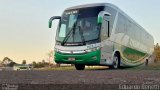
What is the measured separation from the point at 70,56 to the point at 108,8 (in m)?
2.97

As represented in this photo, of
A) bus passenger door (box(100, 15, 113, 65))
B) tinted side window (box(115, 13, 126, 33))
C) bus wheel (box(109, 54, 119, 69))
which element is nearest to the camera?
bus passenger door (box(100, 15, 113, 65))

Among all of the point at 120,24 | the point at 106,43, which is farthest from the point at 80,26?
the point at 120,24

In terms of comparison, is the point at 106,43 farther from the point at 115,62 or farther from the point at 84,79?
the point at 84,79

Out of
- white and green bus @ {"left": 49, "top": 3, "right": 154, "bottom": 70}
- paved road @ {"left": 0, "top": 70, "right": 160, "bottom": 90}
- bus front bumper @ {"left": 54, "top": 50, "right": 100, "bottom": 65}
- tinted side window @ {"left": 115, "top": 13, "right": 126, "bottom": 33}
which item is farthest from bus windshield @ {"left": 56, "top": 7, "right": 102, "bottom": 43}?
paved road @ {"left": 0, "top": 70, "right": 160, "bottom": 90}

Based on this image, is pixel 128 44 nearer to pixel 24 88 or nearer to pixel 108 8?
pixel 108 8

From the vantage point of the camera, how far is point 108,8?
15.7 m

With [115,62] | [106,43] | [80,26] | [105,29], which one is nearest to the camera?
[80,26]

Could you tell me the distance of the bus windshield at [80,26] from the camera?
49.2 feet

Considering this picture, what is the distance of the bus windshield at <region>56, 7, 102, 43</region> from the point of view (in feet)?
49.2

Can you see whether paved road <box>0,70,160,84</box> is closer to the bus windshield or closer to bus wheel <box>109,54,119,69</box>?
the bus windshield

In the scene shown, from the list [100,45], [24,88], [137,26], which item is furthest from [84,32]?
[24,88]

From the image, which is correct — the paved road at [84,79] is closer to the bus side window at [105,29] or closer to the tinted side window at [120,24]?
the bus side window at [105,29]

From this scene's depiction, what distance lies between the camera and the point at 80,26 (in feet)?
50.0

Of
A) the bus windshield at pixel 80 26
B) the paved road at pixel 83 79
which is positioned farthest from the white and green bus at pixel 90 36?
the paved road at pixel 83 79
